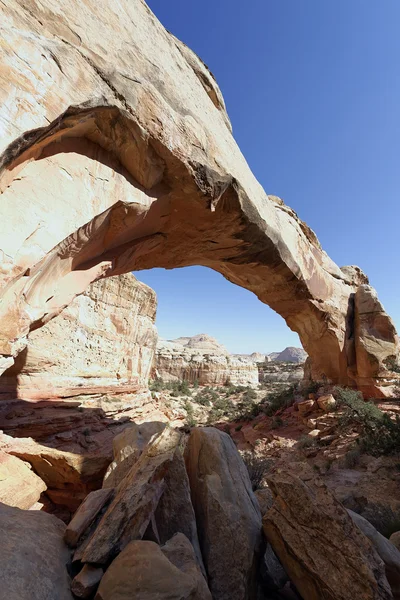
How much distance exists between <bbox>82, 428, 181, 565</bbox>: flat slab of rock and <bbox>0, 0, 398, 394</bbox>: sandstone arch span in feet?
7.65

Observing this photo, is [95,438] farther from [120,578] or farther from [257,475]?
[120,578]

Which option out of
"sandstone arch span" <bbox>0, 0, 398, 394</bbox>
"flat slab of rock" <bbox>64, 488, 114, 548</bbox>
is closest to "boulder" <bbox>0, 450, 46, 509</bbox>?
"sandstone arch span" <bbox>0, 0, 398, 394</bbox>

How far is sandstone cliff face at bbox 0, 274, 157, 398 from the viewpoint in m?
8.49

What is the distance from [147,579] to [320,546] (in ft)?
4.25

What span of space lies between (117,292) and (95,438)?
6.82 meters

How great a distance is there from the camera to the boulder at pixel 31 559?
1.47 m

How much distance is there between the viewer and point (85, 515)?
2232 millimetres

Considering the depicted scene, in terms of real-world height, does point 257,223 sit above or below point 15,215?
above

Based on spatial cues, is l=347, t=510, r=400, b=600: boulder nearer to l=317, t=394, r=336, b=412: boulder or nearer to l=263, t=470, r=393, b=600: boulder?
l=263, t=470, r=393, b=600: boulder

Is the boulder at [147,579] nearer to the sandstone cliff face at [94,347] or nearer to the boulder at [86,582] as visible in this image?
the boulder at [86,582]

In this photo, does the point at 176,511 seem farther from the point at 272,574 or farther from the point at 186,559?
the point at 272,574

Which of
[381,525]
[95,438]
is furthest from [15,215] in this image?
[95,438]

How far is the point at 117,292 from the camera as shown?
1281 centimetres

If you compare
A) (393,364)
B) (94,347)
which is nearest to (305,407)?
(393,364)
